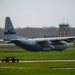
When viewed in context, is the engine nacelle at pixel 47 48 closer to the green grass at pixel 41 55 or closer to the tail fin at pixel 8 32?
the tail fin at pixel 8 32

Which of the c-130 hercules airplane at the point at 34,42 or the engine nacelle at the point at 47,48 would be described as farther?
the engine nacelle at the point at 47,48

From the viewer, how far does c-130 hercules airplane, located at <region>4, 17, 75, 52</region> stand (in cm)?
9756

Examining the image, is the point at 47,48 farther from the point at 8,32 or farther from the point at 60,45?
the point at 8,32

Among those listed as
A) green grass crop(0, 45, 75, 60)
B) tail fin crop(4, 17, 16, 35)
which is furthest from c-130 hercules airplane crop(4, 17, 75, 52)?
green grass crop(0, 45, 75, 60)

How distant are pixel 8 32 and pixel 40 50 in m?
8.38

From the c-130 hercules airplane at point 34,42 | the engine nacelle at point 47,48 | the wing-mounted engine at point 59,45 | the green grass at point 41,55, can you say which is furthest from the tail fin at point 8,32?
the green grass at point 41,55

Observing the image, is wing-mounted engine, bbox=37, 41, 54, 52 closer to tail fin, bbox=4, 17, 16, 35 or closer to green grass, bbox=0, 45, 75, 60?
tail fin, bbox=4, 17, 16, 35

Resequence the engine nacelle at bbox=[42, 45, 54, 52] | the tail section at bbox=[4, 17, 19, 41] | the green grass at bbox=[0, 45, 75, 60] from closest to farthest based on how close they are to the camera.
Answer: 1. the green grass at bbox=[0, 45, 75, 60]
2. the tail section at bbox=[4, 17, 19, 41]
3. the engine nacelle at bbox=[42, 45, 54, 52]

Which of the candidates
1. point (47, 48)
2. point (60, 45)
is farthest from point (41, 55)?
point (60, 45)

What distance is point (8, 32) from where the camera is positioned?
3856 inches

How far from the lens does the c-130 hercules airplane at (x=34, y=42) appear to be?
320 ft
